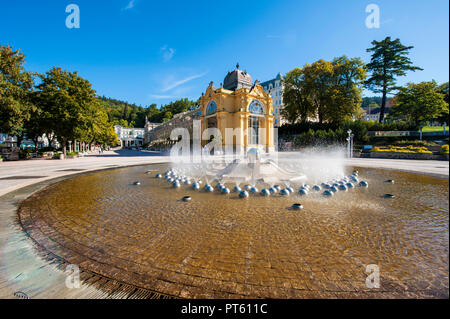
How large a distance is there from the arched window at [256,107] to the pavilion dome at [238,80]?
4985 millimetres

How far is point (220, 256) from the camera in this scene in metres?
3.46

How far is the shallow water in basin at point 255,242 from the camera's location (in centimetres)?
267

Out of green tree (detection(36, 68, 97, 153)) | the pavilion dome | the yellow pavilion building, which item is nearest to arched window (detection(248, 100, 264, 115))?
the yellow pavilion building

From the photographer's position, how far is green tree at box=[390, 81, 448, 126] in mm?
36406

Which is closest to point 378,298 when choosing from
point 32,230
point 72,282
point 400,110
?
point 72,282

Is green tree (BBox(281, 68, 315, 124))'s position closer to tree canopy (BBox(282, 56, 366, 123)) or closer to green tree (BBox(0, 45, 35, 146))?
tree canopy (BBox(282, 56, 366, 123))

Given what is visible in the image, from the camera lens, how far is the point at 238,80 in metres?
44.7

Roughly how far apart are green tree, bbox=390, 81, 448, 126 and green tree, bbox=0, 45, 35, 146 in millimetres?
62790

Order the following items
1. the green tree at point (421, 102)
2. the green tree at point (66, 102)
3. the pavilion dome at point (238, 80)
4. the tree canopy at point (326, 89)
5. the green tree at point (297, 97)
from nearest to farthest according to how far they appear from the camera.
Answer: the green tree at point (66, 102) < the green tree at point (421, 102) < the tree canopy at point (326, 89) < the pavilion dome at point (238, 80) < the green tree at point (297, 97)

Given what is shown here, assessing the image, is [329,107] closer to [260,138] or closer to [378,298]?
[260,138]

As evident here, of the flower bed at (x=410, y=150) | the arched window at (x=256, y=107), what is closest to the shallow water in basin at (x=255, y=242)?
the flower bed at (x=410, y=150)

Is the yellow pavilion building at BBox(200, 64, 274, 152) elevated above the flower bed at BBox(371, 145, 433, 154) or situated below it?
above

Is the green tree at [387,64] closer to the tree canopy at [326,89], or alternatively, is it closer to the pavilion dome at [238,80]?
the tree canopy at [326,89]

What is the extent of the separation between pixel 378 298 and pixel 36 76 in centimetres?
4090
